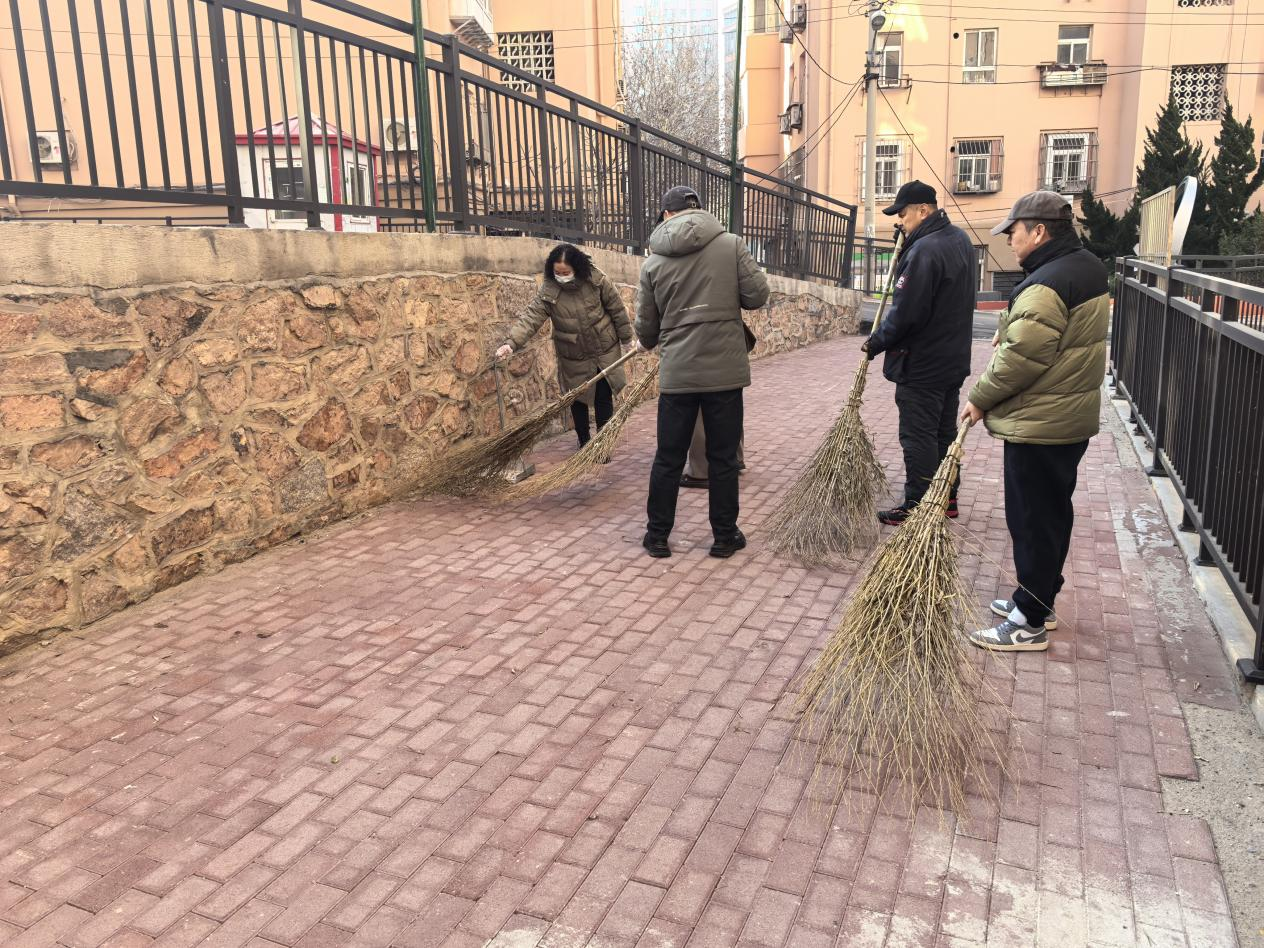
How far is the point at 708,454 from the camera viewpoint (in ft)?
16.4

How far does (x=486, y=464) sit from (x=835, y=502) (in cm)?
223

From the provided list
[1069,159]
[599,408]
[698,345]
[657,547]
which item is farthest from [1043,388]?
[1069,159]

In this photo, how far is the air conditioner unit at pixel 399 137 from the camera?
6199 millimetres

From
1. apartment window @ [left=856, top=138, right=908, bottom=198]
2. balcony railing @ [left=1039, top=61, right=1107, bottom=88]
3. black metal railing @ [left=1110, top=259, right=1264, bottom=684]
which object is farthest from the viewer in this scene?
apartment window @ [left=856, top=138, right=908, bottom=198]

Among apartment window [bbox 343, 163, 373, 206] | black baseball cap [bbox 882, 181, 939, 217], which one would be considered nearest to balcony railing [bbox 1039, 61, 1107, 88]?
black baseball cap [bbox 882, 181, 939, 217]

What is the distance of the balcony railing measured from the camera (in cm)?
3216

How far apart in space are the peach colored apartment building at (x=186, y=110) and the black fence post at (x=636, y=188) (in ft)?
8.18

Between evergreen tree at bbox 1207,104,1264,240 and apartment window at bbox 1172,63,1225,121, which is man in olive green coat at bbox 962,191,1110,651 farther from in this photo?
apartment window at bbox 1172,63,1225,121

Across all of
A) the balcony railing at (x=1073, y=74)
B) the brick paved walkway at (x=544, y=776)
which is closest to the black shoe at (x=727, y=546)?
the brick paved walkway at (x=544, y=776)

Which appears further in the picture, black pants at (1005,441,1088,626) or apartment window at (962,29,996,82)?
apartment window at (962,29,996,82)

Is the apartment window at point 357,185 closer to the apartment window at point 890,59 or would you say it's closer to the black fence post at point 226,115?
the black fence post at point 226,115

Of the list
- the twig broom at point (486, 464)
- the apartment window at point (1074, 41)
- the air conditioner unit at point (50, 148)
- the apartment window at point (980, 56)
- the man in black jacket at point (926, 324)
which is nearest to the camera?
the air conditioner unit at point (50, 148)

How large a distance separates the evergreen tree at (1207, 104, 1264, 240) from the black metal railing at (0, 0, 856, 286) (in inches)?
948

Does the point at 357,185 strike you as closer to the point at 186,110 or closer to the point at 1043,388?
the point at 186,110
